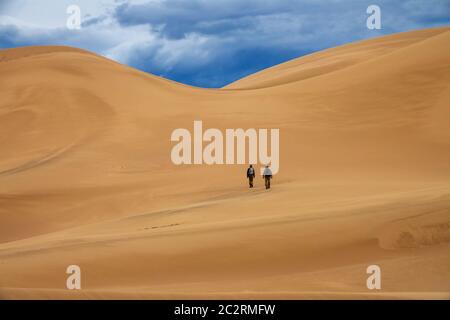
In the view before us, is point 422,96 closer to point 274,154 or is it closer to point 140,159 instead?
point 274,154

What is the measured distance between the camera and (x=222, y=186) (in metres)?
20.5

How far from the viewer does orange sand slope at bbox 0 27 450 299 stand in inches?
394

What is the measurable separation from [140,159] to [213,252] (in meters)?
13.4

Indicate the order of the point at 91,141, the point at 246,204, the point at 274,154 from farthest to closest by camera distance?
the point at 91,141, the point at 274,154, the point at 246,204

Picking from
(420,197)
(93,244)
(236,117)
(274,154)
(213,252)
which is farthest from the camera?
(236,117)

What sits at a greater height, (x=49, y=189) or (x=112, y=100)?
(x=112, y=100)

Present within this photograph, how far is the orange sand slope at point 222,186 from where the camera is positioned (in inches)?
394

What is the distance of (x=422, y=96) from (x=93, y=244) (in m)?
17.9

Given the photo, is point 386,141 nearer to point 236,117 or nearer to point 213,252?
point 236,117

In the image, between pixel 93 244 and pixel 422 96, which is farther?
pixel 422 96

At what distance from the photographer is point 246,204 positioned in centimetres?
1606

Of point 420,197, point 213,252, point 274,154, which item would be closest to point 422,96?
point 274,154
